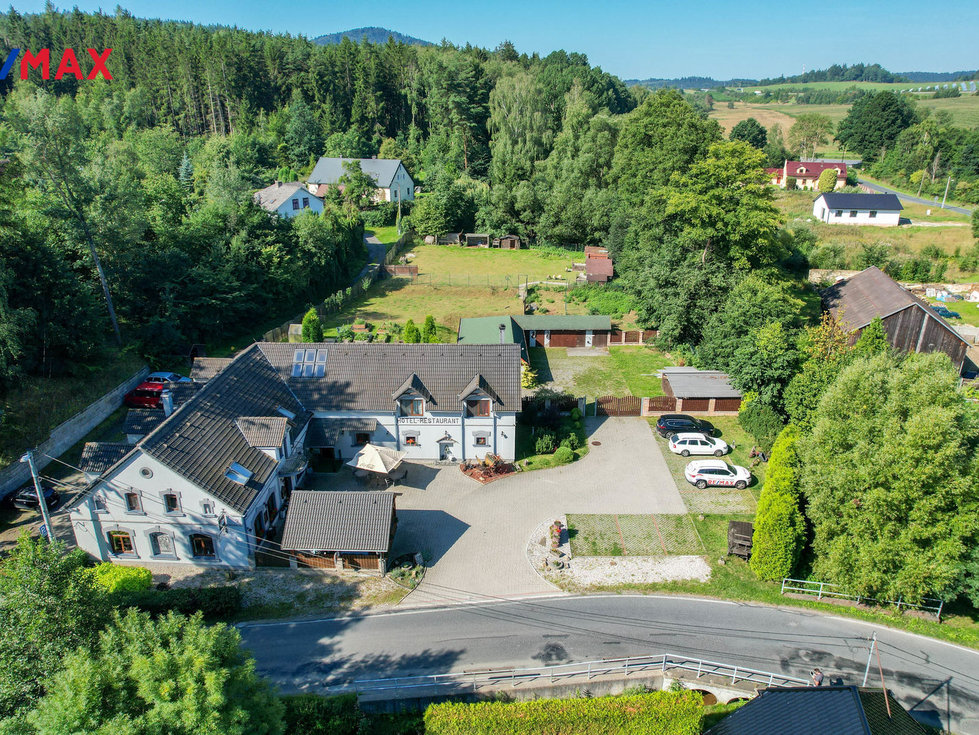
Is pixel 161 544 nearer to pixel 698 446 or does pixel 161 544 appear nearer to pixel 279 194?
pixel 698 446

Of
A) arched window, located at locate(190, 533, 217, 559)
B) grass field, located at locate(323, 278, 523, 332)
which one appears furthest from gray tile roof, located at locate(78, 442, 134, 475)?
grass field, located at locate(323, 278, 523, 332)

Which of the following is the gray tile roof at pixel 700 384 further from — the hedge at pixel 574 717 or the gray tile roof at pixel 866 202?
the gray tile roof at pixel 866 202

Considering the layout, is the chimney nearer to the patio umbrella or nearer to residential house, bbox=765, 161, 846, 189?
the patio umbrella

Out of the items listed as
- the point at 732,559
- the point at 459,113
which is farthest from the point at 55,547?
the point at 459,113

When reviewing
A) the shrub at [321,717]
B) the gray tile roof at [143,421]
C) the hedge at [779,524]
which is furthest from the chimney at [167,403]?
the hedge at [779,524]

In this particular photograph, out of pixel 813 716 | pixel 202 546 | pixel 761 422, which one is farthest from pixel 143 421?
pixel 761 422

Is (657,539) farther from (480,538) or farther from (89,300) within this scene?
(89,300)
